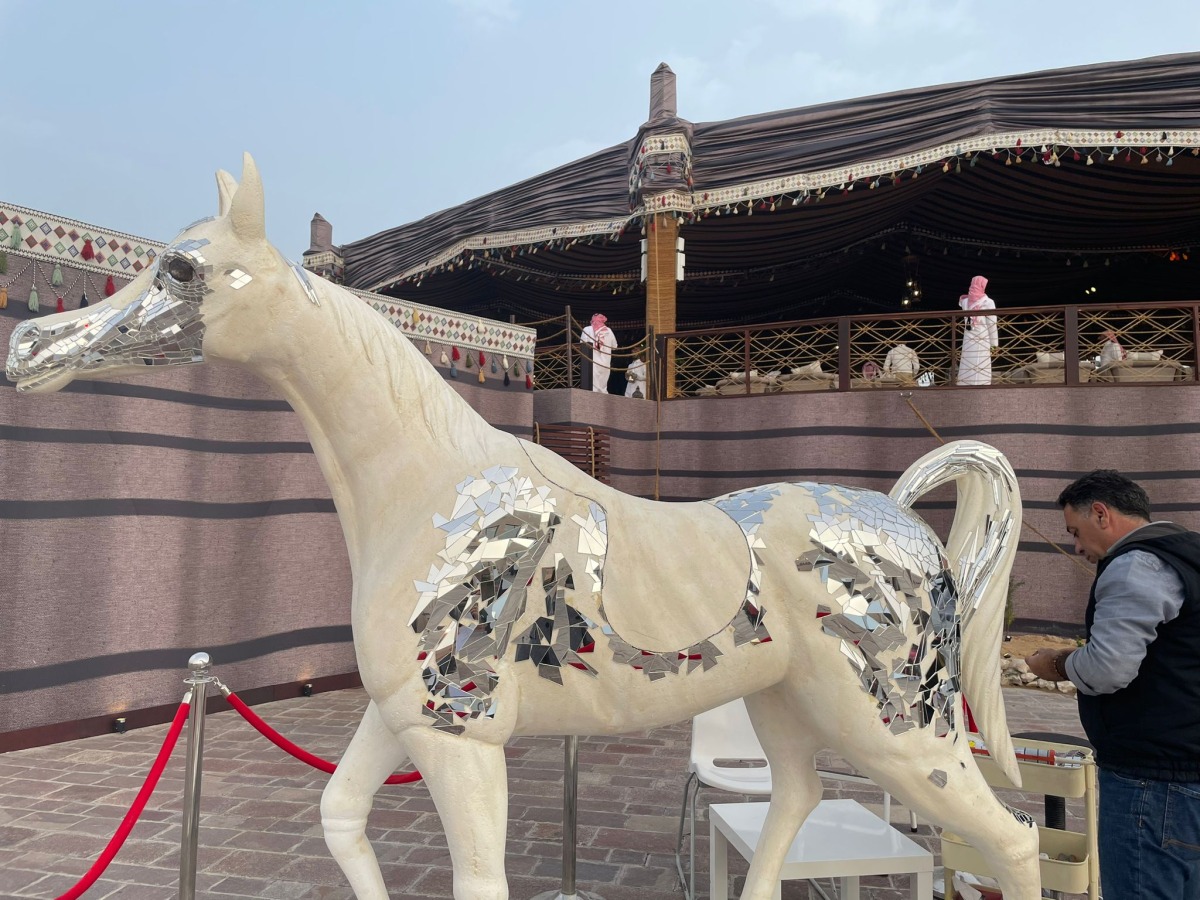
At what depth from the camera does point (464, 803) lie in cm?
138

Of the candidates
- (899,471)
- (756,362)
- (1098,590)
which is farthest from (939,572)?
(756,362)

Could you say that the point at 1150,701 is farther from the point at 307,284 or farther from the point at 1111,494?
the point at 307,284

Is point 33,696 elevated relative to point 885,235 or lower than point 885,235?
lower

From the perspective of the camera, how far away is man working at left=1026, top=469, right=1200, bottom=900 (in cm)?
168

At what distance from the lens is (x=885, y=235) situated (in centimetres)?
972

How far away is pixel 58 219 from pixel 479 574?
390 cm

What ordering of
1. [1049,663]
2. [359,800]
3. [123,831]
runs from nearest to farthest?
1. [359,800]
2. [123,831]
3. [1049,663]

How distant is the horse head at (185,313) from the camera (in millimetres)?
1378

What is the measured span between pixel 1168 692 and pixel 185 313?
2235 millimetres

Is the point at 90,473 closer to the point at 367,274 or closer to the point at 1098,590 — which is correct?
the point at 1098,590

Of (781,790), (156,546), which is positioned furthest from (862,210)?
(781,790)

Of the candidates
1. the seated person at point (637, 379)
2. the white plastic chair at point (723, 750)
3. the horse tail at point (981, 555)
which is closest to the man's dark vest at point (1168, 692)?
the horse tail at point (981, 555)

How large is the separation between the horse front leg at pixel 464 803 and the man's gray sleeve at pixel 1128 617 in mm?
1367

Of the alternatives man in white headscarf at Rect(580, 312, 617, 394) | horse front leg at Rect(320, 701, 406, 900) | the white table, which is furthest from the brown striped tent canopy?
horse front leg at Rect(320, 701, 406, 900)
